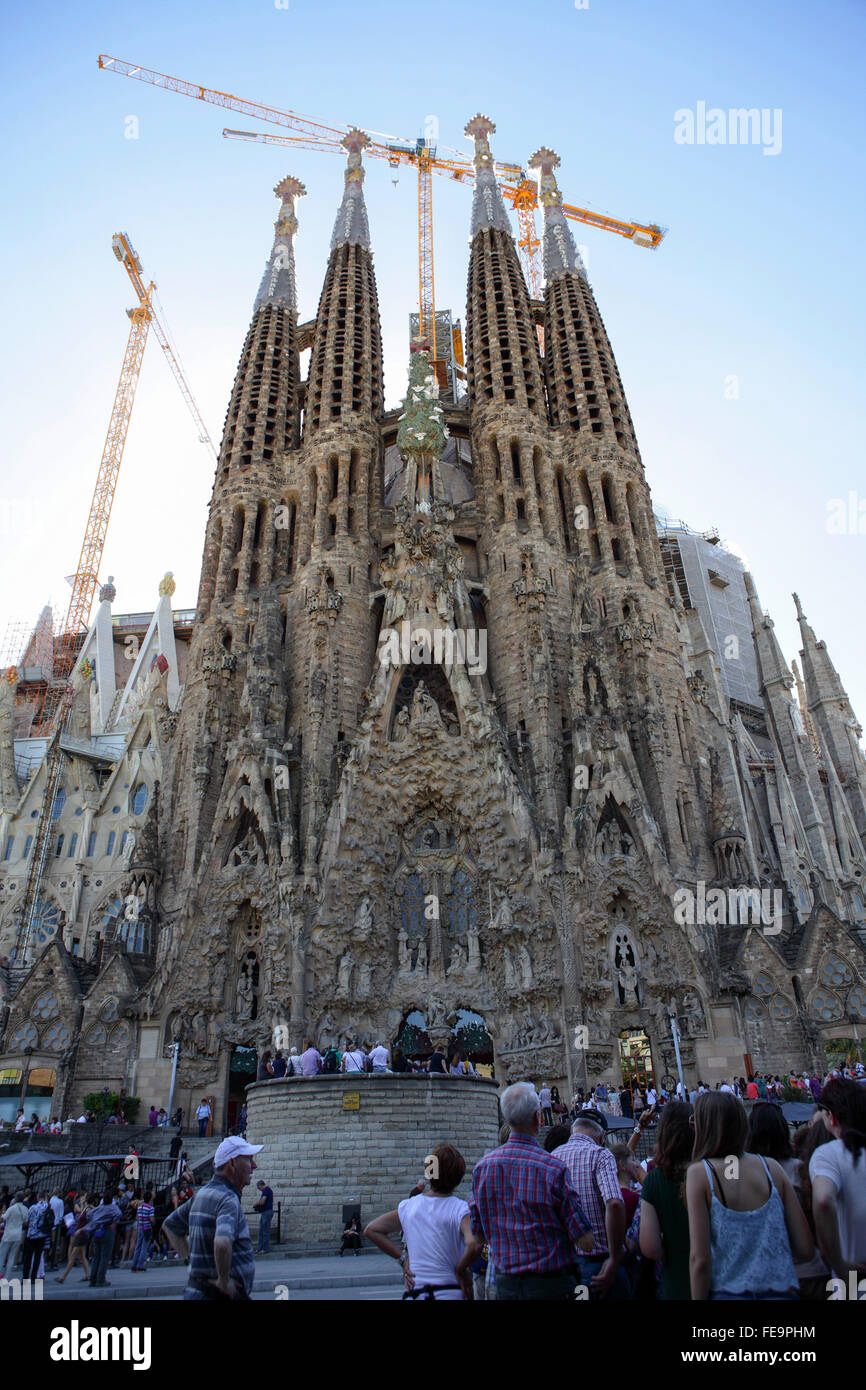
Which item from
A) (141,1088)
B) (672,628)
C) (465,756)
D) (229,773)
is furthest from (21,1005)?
(672,628)

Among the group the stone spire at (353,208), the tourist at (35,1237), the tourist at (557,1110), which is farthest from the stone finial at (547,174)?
the tourist at (35,1237)

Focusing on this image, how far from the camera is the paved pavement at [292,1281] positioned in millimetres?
9305

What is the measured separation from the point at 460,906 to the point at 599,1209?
24019 mm

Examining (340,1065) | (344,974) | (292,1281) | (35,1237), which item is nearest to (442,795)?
(344,974)

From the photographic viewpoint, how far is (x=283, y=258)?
45.1m

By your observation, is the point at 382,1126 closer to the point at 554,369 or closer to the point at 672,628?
the point at 672,628

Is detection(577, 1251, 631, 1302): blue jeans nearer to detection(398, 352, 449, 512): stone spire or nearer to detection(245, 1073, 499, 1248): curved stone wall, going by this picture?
detection(245, 1073, 499, 1248): curved stone wall

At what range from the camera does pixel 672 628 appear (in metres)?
32.3

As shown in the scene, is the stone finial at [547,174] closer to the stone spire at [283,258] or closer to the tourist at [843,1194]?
the stone spire at [283,258]

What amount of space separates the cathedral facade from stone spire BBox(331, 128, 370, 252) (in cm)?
410

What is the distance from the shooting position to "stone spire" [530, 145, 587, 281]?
41934 millimetres

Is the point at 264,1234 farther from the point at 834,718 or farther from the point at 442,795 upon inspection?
the point at 834,718

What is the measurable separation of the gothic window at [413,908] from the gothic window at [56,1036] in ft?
32.0
